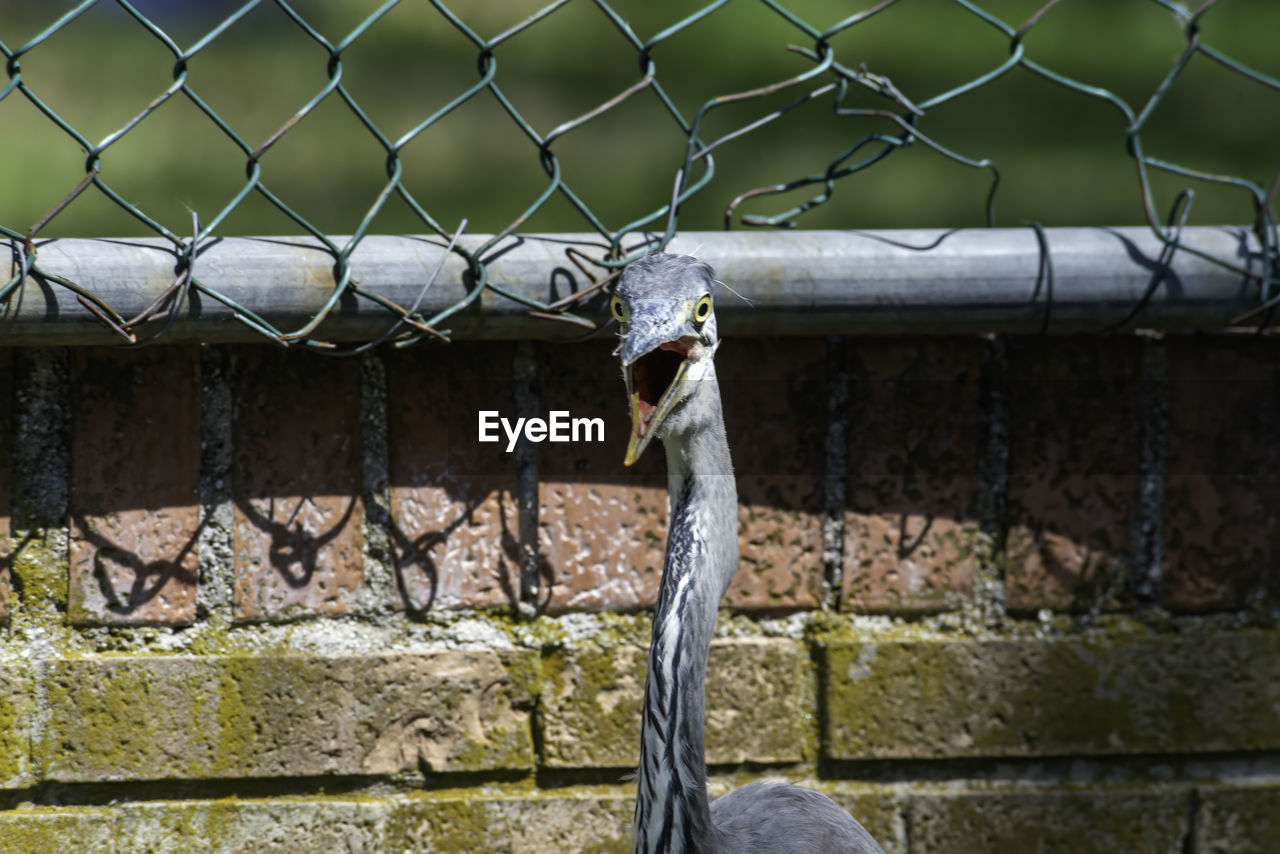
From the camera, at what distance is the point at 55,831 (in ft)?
3.82

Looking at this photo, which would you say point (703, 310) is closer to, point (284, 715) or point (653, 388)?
point (653, 388)

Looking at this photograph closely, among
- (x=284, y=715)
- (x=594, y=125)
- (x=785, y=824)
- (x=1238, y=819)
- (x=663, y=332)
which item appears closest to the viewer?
(x=663, y=332)

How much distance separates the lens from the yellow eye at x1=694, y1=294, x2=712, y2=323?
923 mm

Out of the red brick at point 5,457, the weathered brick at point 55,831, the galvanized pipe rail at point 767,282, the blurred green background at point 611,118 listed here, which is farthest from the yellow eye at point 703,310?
the blurred green background at point 611,118

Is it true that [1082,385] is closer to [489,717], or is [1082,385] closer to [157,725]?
[489,717]

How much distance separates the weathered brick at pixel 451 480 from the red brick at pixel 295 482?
43 mm

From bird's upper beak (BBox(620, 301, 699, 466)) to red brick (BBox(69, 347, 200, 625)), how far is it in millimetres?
493

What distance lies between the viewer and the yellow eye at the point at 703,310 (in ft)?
3.03

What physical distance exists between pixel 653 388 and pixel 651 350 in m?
0.07

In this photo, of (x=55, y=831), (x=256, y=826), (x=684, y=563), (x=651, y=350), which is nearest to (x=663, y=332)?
(x=651, y=350)

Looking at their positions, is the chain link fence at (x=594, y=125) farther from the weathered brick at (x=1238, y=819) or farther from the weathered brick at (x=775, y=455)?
the weathered brick at (x=1238, y=819)

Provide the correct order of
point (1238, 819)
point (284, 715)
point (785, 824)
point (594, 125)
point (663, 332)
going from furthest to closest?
1. point (594, 125)
2. point (1238, 819)
3. point (284, 715)
4. point (785, 824)
5. point (663, 332)

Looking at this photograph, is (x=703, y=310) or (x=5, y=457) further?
(x=5, y=457)

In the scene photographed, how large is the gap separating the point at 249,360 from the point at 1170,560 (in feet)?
3.23
